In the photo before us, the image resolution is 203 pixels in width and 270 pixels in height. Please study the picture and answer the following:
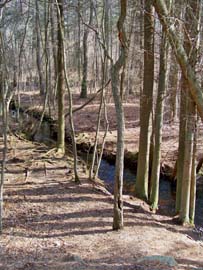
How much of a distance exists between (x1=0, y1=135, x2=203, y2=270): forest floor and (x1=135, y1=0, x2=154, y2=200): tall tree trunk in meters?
0.69

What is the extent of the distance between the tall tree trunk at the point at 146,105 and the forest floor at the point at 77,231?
69cm

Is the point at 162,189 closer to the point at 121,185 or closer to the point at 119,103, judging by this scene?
the point at 121,185

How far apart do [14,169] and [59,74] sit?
3414mm

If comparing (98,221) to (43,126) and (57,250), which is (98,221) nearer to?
(57,250)

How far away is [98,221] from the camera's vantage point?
7.33 metres

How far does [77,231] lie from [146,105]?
3.94 metres

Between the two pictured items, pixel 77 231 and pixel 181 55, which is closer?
pixel 181 55

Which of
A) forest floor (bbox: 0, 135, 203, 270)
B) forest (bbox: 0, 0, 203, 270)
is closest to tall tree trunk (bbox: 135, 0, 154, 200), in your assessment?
forest (bbox: 0, 0, 203, 270)

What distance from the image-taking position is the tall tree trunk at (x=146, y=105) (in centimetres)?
881

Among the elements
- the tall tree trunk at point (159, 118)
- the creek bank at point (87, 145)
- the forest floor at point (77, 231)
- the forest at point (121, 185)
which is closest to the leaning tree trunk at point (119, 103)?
the forest at point (121, 185)

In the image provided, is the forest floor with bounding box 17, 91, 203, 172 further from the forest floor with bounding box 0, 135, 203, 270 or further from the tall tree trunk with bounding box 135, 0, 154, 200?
the forest floor with bounding box 0, 135, 203, 270

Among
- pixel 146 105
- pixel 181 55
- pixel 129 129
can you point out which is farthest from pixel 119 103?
pixel 129 129

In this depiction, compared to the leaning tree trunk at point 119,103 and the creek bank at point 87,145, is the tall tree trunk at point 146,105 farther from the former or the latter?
the creek bank at point 87,145

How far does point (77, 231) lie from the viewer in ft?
22.3
